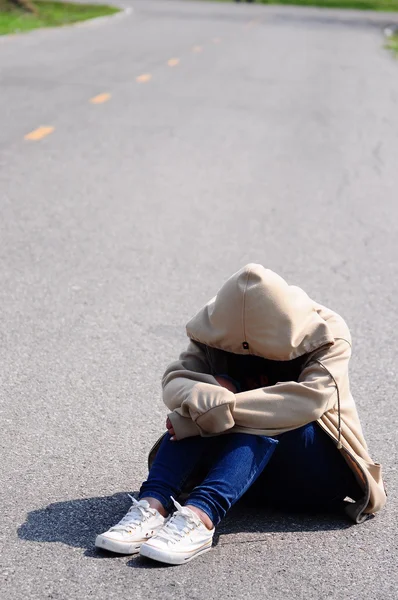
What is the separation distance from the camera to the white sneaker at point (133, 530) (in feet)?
12.4

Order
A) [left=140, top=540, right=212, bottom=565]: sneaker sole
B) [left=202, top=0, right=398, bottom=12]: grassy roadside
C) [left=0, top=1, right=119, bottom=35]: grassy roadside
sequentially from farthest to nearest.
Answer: [left=202, top=0, right=398, bottom=12]: grassy roadside
[left=0, top=1, right=119, bottom=35]: grassy roadside
[left=140, top=540, right=212, bottom=565]: sneaker sole

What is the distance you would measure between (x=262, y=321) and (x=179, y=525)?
2.48 feet

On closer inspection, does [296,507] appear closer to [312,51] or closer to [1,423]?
[1,423]

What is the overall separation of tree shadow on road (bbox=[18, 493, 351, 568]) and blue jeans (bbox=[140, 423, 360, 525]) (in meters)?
0.06

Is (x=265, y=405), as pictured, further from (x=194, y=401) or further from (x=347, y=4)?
(x=347, y=4)

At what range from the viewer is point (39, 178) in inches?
398

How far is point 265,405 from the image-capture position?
161 inches

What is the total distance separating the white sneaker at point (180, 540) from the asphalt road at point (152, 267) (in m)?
0.04

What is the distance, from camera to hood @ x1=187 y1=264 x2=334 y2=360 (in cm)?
410

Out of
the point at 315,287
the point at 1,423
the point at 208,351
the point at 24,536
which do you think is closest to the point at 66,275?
the point at 315,287

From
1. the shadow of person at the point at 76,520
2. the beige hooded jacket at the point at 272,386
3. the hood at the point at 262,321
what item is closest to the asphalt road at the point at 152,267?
the shadow of person at the point at 76,520

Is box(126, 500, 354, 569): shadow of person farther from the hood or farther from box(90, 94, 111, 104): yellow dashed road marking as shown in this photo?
box(90, 94, 111, 104): yellow dashed road marking

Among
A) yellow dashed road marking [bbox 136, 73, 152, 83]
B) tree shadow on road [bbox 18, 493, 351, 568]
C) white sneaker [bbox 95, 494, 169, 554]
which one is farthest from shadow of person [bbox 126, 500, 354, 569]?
yellow dashed road marking [bbox 136, 73, 152, 83]

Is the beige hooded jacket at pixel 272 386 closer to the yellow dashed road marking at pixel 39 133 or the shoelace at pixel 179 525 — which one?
the shoelace at pixel 179 525
